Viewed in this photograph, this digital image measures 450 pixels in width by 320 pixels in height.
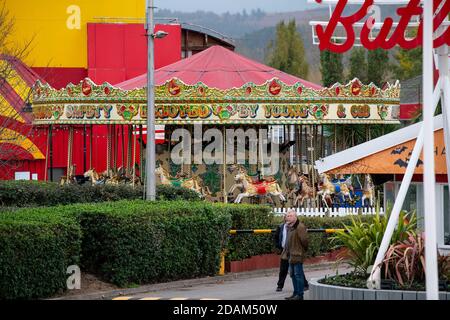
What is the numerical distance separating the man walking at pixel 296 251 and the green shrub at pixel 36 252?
3.85m

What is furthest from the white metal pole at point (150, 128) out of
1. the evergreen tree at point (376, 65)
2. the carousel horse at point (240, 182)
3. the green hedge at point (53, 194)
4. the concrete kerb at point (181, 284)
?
the evergreen tree at point (376, 65)

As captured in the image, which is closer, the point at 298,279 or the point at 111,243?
the point at 298,279

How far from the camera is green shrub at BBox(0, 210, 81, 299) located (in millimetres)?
19828

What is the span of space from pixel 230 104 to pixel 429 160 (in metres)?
25.7

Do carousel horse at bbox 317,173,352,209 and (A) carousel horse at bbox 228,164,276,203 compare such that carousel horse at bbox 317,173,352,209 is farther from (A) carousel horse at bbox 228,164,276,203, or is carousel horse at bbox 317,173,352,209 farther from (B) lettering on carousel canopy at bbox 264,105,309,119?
(B) lettering on carousel canopy at bbox 264,105,309,119

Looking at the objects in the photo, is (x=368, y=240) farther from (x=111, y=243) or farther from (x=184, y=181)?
(x=184, y=181)

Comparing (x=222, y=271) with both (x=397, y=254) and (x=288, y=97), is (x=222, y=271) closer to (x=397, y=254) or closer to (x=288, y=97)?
(x=397, y=254)

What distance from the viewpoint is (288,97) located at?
41.5 m

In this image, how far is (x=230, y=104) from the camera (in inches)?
1630

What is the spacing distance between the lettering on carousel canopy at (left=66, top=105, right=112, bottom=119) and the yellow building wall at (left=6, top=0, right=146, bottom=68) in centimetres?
1641

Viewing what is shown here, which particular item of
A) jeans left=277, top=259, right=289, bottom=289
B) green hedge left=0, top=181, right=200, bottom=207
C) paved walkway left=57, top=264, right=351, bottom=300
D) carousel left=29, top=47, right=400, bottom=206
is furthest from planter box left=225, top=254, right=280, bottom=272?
carousel left=29, top=47, right=400, bottom=206

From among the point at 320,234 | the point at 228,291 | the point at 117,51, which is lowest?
the point at 228,291

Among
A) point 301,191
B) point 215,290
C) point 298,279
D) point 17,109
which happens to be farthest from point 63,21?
point 298,279
